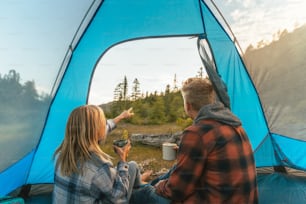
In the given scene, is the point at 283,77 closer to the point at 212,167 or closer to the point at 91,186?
the point at 212,167

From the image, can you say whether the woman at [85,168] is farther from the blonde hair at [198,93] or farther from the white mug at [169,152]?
the white mug at [169,152]

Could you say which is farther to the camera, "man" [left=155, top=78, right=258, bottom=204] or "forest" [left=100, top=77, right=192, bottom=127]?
"forest" [left=100, top=77, right=192, bottom=127]

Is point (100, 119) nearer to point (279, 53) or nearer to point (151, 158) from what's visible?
point (279, 53)

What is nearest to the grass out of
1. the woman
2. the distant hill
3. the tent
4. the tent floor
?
the tent

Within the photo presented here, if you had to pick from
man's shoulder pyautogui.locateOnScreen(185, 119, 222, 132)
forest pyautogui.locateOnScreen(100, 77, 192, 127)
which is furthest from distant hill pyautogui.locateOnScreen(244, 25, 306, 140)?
man's shoulder pyautogui.locateOnScreen(185, 119, 222, 132)

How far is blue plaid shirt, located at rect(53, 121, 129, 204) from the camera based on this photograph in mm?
1045

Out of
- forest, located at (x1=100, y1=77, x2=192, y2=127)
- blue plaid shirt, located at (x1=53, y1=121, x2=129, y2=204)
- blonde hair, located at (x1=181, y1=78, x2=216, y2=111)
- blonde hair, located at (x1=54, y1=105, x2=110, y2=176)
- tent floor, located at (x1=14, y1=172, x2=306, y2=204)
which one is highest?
forest, located at (x1=100, y1=77, x2=192, y2=127)

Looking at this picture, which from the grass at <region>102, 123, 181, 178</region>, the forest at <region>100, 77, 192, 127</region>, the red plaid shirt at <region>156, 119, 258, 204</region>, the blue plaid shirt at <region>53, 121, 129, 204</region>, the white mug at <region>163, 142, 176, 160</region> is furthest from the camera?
the grass at <region>102, 123, 181, 178</region>

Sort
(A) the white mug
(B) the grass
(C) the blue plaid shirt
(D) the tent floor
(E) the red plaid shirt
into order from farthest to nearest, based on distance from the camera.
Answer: (B) the grass → (A) the white mug → (D) the tent floor → (C) the blue plaid shirt → (E) the red plaid shirt

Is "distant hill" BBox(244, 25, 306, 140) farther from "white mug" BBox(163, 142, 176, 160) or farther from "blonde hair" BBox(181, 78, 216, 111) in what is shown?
"blonde hair" BBox(181, 78, 216, 111)

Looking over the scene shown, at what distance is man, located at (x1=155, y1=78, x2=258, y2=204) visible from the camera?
891 millimetres

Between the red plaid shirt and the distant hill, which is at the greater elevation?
the distant hill

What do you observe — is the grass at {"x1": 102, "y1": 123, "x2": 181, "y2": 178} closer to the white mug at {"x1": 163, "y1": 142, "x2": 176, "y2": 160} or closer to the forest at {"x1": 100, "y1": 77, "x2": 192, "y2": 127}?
the forest at {"x1": 100, "y1": 77, "x2": 192, "y2": 127}

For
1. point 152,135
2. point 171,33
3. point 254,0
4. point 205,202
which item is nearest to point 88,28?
point 171,33
